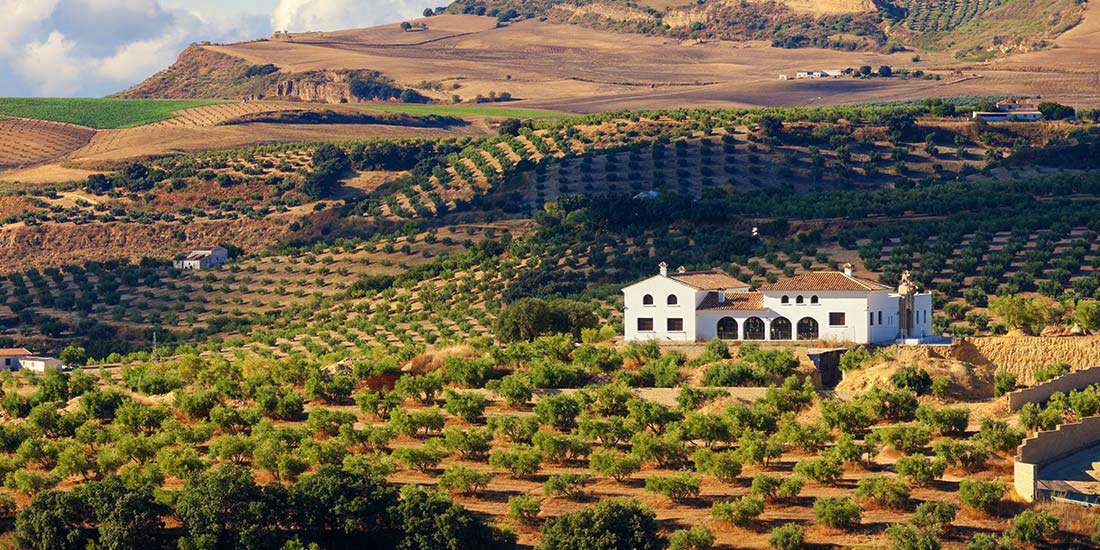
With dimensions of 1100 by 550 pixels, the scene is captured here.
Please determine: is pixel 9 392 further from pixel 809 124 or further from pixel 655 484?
pixel 809 124

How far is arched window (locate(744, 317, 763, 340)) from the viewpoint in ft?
243

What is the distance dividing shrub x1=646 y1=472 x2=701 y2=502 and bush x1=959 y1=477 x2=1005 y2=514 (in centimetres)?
835

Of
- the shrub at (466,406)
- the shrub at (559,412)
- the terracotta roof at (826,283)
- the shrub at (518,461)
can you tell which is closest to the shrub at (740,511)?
the shrub at (518,461)

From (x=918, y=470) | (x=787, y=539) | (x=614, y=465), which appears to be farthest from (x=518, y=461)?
(x=918, y=470)

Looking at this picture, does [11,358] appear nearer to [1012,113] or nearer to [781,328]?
[781,328]

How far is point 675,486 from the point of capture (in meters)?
55.5

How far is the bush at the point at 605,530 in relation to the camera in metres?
50.6

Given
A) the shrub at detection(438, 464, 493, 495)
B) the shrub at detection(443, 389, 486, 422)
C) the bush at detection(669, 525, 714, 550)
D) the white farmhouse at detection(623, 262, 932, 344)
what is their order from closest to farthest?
1. the bush at detection(669, 525, 714, 550)
2. the shrub at detection(438, 464, 493, 495)
3. the shrub at detection(443, 389, 486, 422)
4. the white farmhouse at detection(623, 262, 932, 344)

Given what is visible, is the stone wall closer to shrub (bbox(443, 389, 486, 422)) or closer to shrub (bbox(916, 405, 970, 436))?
shrub (bbox(916, 405, 970, 436))

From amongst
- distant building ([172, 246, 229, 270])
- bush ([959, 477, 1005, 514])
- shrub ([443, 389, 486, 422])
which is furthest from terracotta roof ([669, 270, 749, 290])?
distant building ([172, 246, 229, 270])

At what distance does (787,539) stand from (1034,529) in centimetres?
699

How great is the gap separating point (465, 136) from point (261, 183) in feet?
87.7

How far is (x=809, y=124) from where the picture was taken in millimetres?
158250

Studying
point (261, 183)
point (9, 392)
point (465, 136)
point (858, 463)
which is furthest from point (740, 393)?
point (465, 136)
